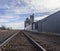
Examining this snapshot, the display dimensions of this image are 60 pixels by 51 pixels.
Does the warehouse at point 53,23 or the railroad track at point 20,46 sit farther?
the warehouse at point 53,23

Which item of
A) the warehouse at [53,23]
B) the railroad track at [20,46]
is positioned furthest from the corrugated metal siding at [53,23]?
the railroad track at [20,46]

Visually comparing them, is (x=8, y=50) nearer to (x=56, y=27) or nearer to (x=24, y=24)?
(x=56, y=27)

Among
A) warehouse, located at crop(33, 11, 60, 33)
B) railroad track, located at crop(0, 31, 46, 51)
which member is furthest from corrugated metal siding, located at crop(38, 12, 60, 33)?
railroad track, located at crop(0, 31, 46, 51)

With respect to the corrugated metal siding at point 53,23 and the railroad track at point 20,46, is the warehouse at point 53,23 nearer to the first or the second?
the corrugated metal siding at point 53,23

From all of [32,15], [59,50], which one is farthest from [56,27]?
[32,15]

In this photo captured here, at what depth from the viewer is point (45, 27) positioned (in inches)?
1626

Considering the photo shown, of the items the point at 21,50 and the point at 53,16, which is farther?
the point at 53,16

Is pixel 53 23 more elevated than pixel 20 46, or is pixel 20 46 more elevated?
pixel 53 23

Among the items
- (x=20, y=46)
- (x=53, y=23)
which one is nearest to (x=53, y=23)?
(x=53, y=23)

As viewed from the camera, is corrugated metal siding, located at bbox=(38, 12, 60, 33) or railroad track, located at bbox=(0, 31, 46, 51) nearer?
railroad track, located at bbox=(0, 31, 46, 51)

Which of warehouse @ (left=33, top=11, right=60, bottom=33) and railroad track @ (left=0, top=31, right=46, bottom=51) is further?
warehouse @ (left=33, top=11, right=60, bottom=33)

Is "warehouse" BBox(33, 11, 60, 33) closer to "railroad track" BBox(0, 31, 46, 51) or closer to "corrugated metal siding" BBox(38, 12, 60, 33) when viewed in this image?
"corrugated metal siding" BBox(38, 12, 60, 33)

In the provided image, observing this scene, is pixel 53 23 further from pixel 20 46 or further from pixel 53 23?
pixel 20 46

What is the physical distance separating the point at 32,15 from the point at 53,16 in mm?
41592
